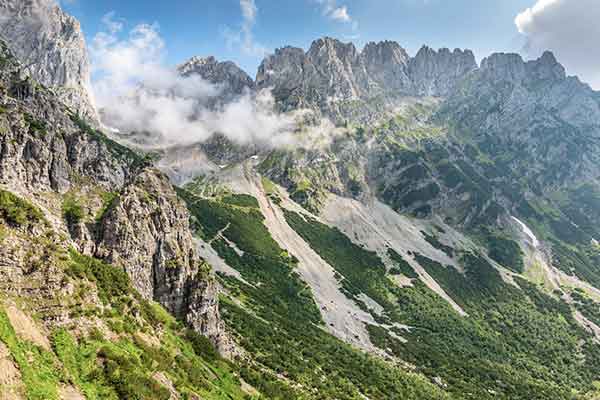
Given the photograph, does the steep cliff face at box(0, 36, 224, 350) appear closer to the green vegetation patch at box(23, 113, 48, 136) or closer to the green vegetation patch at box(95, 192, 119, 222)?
the green vegetation patch at box(23, 113, 48, 136)

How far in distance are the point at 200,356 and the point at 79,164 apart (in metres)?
46.9

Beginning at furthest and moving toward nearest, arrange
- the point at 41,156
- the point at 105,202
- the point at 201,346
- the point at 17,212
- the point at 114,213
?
1. the point at 105,202
2. the point at 41,156
3. the point at 114,213
4. the point at 201,346
5. the point at 17,212

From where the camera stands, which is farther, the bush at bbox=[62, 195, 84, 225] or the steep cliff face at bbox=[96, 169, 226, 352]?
the steep cliff face at bbox=[96, 169, 226, 352]

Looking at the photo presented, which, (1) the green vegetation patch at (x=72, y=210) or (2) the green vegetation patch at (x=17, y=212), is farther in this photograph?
(1) the green vegetation patch at (x=72, y=210)

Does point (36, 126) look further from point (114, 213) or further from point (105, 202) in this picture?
point (114, 213)

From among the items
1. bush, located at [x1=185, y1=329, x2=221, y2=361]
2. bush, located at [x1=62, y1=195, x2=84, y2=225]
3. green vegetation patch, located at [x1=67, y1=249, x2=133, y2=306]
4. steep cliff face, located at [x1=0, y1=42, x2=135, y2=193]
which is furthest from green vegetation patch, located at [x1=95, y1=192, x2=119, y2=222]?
bush, located at [x1=185, y1=329, x2=221, y2=361]

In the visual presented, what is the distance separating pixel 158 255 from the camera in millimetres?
80188

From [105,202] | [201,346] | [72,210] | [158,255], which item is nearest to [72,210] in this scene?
[72,210]

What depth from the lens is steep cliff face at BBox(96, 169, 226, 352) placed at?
7231 centimetres

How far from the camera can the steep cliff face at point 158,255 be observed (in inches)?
2847

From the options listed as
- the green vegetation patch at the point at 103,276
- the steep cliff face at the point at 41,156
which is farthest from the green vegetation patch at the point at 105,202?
the green vegetation patch at the point at 103,276

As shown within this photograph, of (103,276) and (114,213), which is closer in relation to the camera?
(103,276)

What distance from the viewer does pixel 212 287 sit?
3346 inches

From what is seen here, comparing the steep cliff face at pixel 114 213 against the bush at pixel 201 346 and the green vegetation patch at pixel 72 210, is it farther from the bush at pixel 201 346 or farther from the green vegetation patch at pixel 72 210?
the bush at pixel 201 346
